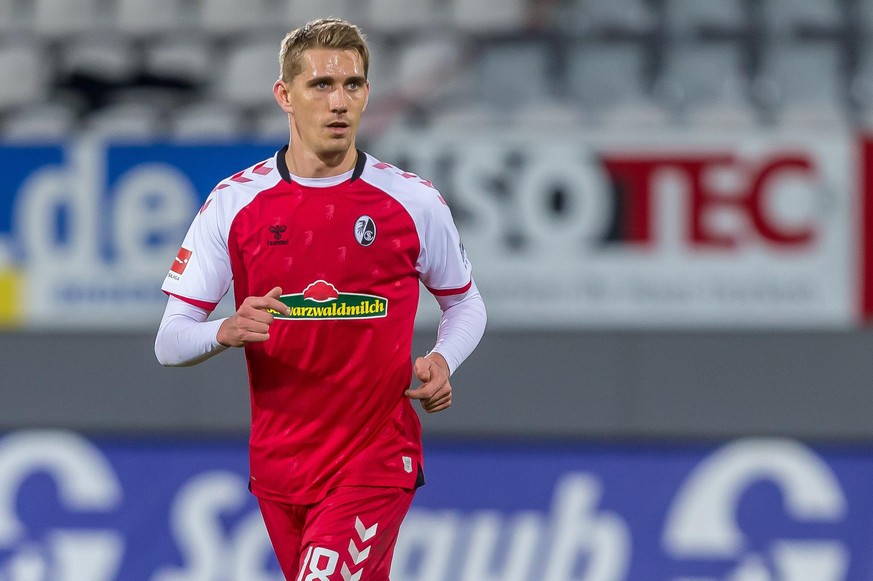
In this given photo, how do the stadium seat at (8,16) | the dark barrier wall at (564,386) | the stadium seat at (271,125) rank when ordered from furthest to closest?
the stadium seat at (8,16) → the stadium seat at (271,125) → the dark barrier wall at (564,386)

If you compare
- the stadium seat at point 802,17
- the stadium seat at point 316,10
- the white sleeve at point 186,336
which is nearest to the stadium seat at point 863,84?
the stadium seat at point 802,17

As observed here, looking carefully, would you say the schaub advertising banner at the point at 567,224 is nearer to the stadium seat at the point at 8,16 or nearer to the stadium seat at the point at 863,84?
the stadium seat at the point at 863,84

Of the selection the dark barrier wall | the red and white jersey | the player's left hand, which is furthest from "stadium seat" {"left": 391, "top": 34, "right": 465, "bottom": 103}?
the player's left hand

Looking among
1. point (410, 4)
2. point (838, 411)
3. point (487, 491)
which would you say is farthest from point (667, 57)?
point (487, 491)

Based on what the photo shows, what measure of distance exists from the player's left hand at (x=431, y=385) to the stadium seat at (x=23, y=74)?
179 inches

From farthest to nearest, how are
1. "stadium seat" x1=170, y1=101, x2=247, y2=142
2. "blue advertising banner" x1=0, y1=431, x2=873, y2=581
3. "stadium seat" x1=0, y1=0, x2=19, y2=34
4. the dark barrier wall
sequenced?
"stadium seat" x1=0, y1=0, x2=19, y2=34 < "stadium seat" x1=170, y1=101, x2=247, y2=142 < the dark barrier wall < "blue advertising banner" x1=0, y1=431, x2=873, y2=581

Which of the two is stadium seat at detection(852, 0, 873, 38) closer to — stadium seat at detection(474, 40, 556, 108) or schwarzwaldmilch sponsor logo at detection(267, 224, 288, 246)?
stadium seat at detection(474, 40, 556, 108)

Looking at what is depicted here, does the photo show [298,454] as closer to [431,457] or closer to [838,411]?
[431,457]

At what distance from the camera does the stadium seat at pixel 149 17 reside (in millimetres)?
7176

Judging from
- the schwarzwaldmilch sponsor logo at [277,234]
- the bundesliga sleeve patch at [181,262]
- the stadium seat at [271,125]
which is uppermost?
the stadium seat at [271,125]

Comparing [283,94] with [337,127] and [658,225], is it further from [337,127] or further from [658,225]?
[658,225]

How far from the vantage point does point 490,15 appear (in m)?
6.84

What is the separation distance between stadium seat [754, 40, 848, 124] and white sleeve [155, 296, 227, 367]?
12.6 ft

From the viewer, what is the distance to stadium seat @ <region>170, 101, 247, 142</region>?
6387mm
